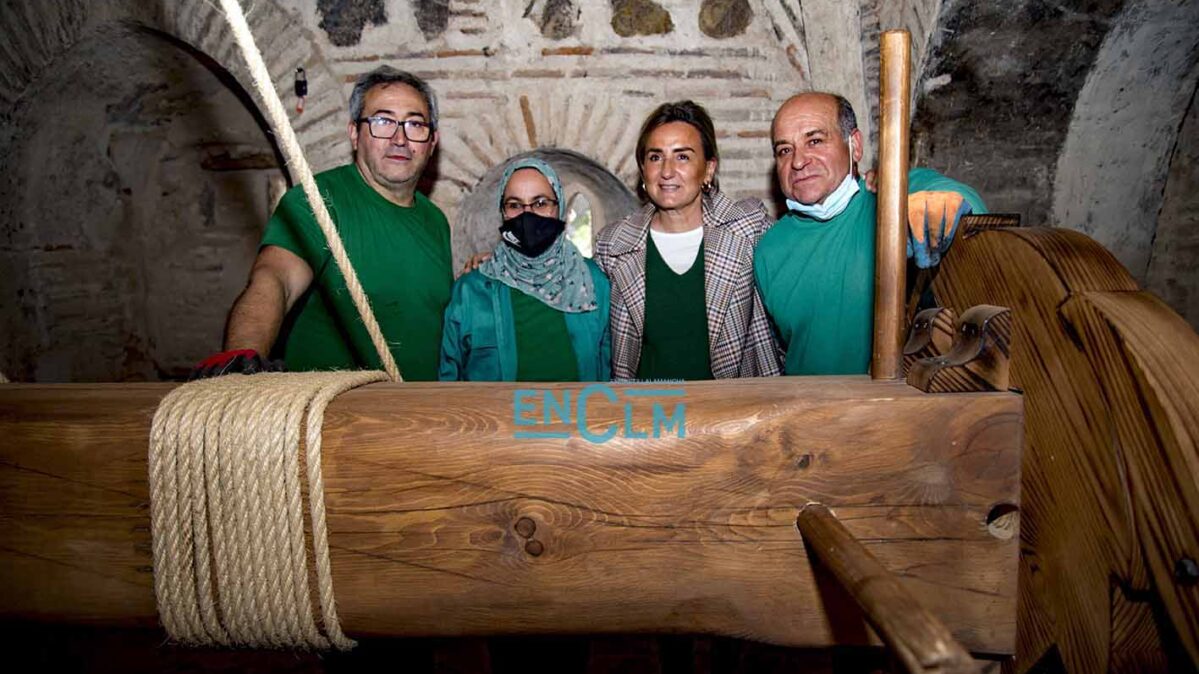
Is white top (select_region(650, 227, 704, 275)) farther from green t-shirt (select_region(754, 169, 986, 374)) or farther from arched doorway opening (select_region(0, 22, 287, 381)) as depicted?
arched doorway opening (select_region(0, 22, 287, 381))

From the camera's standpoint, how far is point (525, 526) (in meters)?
0.78

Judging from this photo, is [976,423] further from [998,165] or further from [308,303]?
[998,165]

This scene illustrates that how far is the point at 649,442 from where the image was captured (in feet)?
2.52

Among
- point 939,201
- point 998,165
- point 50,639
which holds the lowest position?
point 50,639

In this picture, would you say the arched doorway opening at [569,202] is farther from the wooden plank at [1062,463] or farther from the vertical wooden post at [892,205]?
the wooden plank at [1062,463]

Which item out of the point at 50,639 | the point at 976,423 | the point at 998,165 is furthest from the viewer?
the point at 998,165

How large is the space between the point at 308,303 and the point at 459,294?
468 mm

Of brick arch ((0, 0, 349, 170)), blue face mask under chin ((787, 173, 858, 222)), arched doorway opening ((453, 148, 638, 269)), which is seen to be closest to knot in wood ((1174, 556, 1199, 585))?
blue face mask under chin ((787, 173, 858, 222))

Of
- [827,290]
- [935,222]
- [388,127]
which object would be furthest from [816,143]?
[388,127]

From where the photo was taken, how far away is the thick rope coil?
0.79 m

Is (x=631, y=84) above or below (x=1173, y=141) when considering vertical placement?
above

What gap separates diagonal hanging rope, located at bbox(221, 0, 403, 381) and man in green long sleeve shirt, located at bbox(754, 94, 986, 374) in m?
1.23

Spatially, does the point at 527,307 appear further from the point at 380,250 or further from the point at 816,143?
the point at 816,143

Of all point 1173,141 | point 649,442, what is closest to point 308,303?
point 649,442
